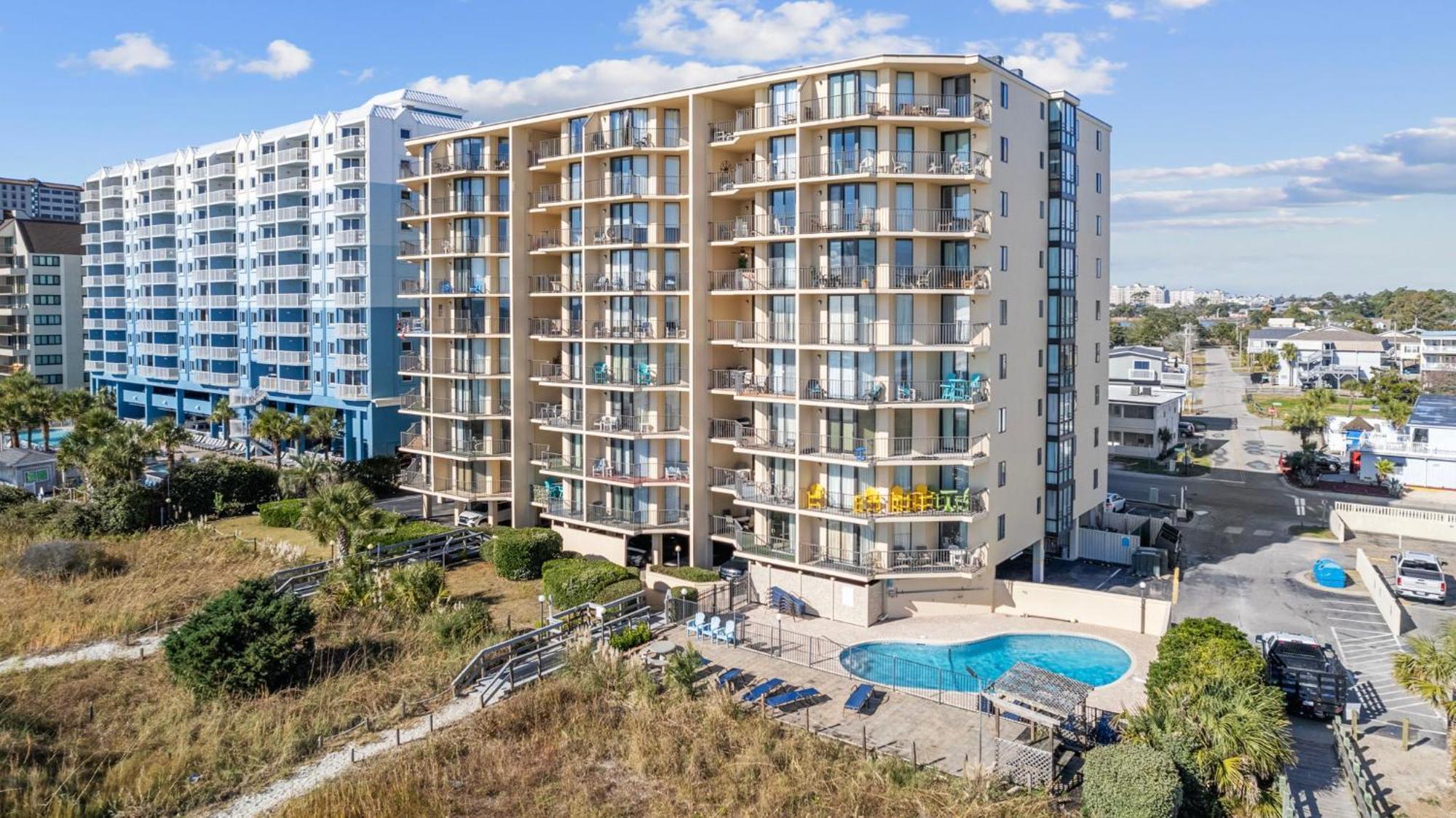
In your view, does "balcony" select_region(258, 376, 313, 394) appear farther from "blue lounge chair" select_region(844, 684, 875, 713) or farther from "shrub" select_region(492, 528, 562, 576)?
"blue lounge chair" select_region(844, 684, 875, 713)

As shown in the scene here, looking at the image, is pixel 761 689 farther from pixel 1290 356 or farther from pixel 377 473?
pixel 1290 356

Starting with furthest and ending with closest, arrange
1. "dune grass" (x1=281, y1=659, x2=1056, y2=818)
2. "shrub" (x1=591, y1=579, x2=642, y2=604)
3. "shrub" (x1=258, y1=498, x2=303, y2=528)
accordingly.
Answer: "shrub" (x1=258, y1=498, x2=303, y2=528)
"shrub" (x1=591, y1=579, x2=642, y2=604)
"dune grass" (x1=281, y1=659, x2=1056, y2=818)

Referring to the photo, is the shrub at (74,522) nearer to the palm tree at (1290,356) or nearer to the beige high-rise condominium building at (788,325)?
the beige high-rise condominium building at (788,325)

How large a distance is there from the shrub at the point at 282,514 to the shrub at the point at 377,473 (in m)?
5.43

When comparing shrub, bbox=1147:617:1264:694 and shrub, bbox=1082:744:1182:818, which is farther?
shrub, bbox=1147:617:1264:694

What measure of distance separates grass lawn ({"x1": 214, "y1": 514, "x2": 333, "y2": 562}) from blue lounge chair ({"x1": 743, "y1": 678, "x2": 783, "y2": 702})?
85.3ft

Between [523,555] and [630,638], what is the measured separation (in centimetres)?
1107

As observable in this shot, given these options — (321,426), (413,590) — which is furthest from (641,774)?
(321,426)

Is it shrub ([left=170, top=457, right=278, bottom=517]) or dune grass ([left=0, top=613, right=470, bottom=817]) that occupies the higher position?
shrub ([left=170, top=457, right=278, bottom=517])

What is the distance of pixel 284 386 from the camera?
7612cm

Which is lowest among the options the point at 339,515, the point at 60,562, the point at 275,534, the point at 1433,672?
the point at 275,534

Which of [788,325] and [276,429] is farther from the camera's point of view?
[276,429]

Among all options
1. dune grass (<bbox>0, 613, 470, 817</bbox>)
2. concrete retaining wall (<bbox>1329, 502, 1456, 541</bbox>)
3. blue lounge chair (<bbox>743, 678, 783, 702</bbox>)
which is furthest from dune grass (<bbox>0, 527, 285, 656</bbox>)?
concrete retaining wall (<bbox>1329, 502, 1456, 541</bbox>)

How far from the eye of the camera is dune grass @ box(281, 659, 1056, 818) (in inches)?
925
